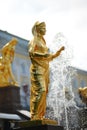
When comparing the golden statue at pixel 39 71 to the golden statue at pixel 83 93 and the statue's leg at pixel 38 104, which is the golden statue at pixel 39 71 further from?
the golden statue at pixel 83 93

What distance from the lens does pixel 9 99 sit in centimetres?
1620

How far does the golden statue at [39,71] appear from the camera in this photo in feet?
29.9

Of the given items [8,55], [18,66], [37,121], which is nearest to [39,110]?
[37,121]

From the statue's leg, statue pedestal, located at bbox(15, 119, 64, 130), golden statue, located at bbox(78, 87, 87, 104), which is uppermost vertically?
golden statue, located at bbox(78, 87, 87, 104)

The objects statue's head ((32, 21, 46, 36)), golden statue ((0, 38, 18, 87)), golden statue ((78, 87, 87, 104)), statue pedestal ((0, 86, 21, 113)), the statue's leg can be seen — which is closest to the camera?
the statue's leg

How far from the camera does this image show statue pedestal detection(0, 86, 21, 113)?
1608 cm

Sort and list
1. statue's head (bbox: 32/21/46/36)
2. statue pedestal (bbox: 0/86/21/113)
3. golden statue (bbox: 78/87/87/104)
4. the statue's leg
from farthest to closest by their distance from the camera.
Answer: statue pedestal (bbox: 0/86/21/113)
golden statue (bbox: 78/87/87/104)
statue's head (bbox: 32/21/46/36)
the statue's leg

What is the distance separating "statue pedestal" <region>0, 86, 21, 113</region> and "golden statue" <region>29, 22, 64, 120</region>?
683 centimetres

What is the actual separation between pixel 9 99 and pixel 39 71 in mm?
7147

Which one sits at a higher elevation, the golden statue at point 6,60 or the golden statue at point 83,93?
the golden statue at point 6,60

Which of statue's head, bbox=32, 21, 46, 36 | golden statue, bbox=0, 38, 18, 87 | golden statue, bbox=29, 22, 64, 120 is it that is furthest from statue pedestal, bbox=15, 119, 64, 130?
golden statue, bbox=0, 38, 18, 87

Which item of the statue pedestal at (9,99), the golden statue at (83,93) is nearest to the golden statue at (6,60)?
the statue pedestal at (9,99)

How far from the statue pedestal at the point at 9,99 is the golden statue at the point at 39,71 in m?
6.83

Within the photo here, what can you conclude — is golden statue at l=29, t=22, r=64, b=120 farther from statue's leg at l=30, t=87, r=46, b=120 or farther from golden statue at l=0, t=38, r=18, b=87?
golden statue at l=0, t=38, r=18, b=87
